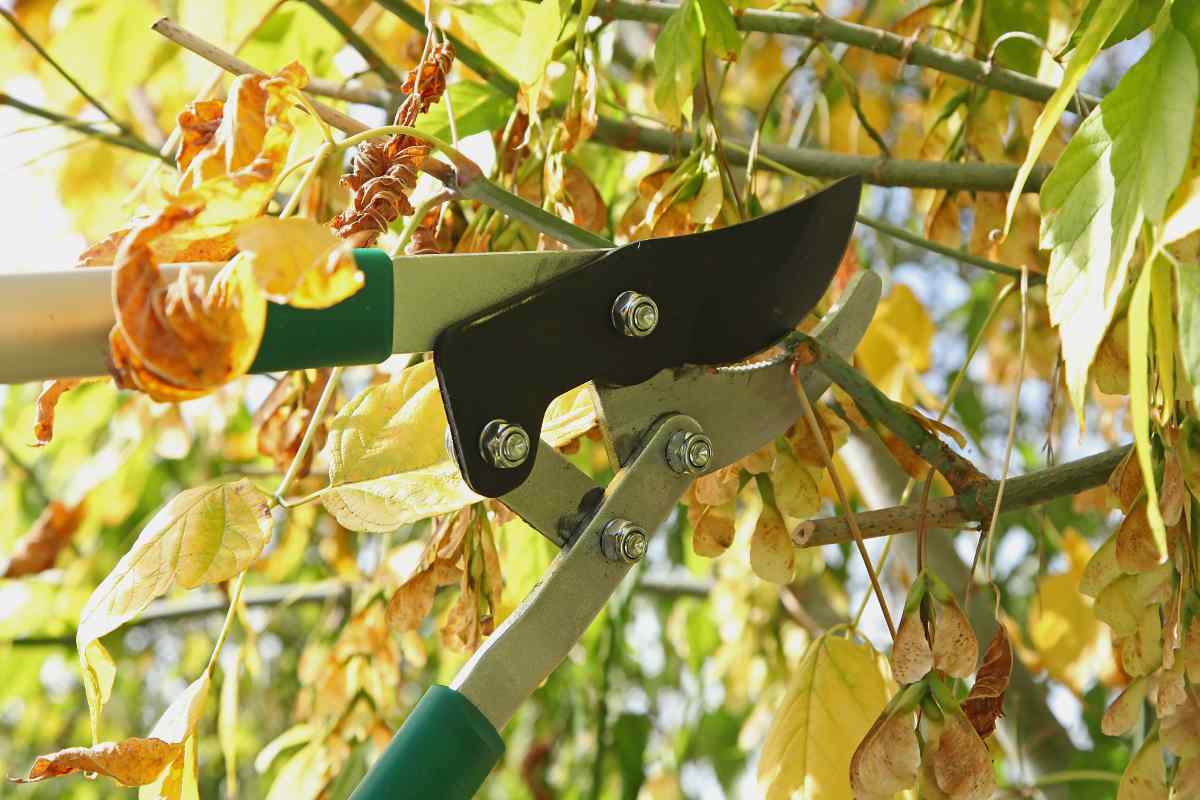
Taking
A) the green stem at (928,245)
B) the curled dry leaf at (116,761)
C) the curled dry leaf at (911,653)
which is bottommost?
the curled dry leaf at (116,761)

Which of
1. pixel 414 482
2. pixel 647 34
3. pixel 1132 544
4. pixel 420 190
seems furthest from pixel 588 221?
pixel 647 34

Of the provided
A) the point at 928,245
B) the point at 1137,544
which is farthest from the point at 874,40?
the point at 1137,544

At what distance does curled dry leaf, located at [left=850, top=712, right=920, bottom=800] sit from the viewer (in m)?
0.46

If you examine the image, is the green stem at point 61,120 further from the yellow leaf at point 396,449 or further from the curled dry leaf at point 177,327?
the curled dry leaf at point 177,327

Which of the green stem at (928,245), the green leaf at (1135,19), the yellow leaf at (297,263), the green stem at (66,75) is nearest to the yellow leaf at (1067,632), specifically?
the green stem at (928,245)

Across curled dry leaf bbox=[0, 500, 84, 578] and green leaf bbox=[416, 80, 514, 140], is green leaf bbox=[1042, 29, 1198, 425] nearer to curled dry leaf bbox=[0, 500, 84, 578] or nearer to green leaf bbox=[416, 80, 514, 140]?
green leaf bbox=[416, 80, 514, 140]

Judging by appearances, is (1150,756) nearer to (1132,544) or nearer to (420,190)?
(1132,544)

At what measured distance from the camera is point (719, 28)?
1.98 ft

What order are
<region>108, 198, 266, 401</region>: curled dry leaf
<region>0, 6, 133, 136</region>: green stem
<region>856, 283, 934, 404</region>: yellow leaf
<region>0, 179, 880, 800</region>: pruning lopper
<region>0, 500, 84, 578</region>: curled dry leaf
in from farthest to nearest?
<region>856, 283, 934, 404</region>: yellow leaf
<region>0, 500, 84, 578</region>: curled dry leaf
<region>0, 6, 133, 136</region>: green stem
<region>0, 179, 880, 800</region>: pruning lopper
<region>108, 198, 266, 401</region>: curled dry leaf

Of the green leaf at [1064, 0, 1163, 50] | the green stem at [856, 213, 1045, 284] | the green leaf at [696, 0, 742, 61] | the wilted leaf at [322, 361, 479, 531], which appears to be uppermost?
the green leaf at [1064, 0, 1163, 50]

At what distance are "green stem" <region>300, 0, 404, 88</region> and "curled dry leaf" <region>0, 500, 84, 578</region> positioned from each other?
45 centimetres

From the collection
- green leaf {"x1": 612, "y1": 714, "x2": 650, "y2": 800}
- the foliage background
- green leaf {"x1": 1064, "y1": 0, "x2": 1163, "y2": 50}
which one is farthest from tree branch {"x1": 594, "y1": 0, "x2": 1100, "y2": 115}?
green leaf {"x1": 612, "y1": 714, "x2": 650, "y2": 800}

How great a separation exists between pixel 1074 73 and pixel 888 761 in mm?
240

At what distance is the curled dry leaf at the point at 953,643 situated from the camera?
476 millimetres
